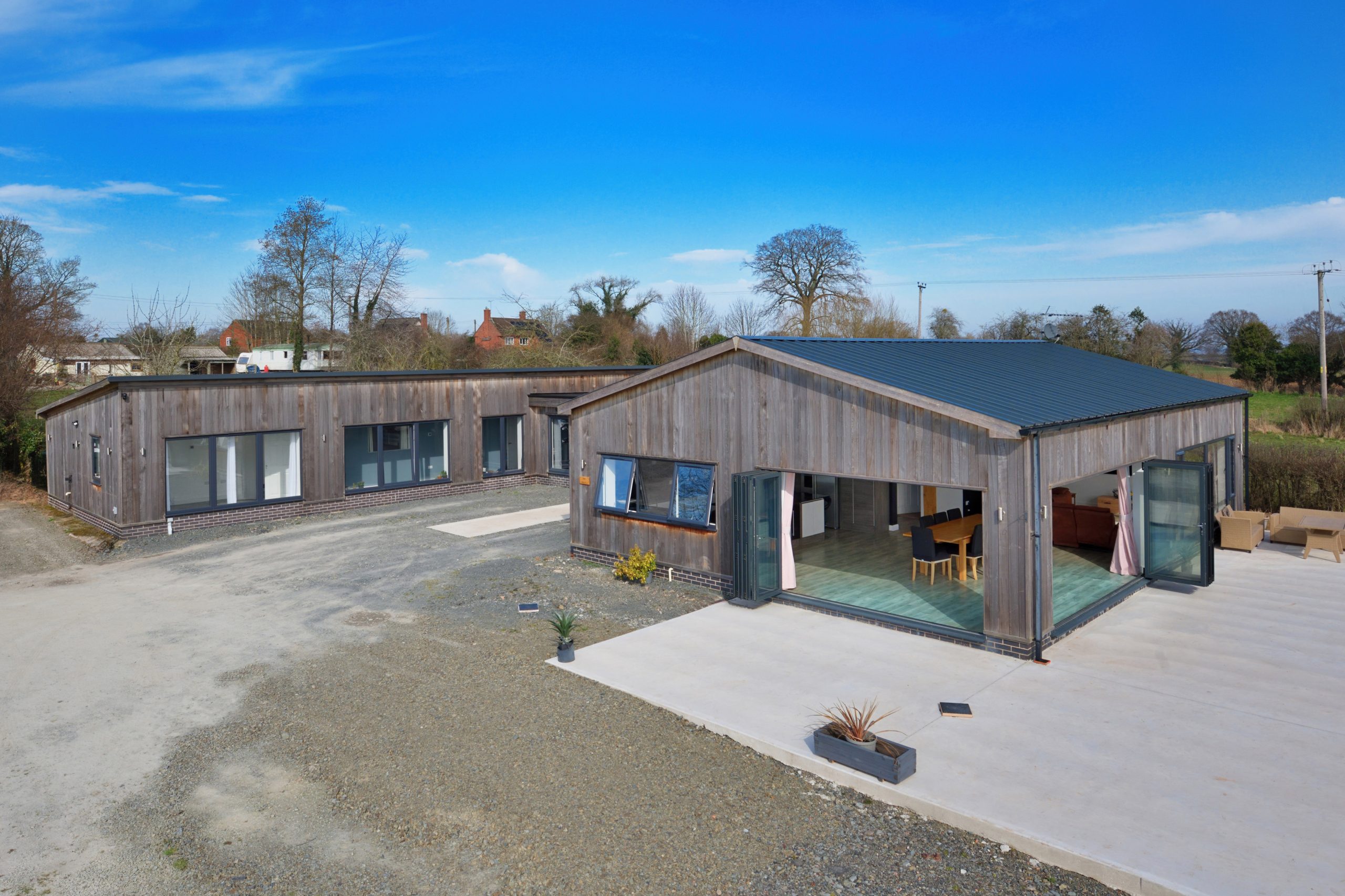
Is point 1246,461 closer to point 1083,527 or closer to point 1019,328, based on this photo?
point 1083,527

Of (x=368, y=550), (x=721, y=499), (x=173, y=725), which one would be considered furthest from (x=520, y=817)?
(x=368, y=550)

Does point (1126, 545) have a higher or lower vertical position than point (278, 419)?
lower

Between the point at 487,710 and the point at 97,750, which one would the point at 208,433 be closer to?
the point at 97,750

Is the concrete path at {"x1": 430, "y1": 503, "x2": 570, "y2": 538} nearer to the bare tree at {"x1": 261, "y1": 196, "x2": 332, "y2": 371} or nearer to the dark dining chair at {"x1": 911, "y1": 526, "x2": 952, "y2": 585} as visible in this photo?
the dark dining chair at {"x1": 911, "y1": 526, "x2": 952, "y2": 585}

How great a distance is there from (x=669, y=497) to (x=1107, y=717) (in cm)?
670

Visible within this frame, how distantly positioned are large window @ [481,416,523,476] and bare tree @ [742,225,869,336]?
25094 mm

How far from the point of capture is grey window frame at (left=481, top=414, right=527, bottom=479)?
69.9ft

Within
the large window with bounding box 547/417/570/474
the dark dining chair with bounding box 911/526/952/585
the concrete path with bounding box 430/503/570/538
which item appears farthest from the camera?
the large window with bounding box 547/417/570/474

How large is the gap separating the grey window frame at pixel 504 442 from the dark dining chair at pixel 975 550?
1280 cm

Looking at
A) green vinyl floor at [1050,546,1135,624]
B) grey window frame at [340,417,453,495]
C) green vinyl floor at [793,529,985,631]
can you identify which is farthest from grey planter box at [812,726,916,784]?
grey window frame at [340,417,453,495]

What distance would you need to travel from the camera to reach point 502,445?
21828 millimetres

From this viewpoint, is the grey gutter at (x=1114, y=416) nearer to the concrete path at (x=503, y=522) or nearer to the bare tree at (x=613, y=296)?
the concrete path at (x=503, y=522)

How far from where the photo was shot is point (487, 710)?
750cm

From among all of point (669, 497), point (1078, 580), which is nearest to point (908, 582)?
point (1078, 580)
